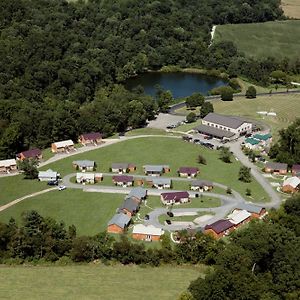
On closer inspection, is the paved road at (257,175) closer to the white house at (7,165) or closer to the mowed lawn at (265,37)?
the white house at (7,165)

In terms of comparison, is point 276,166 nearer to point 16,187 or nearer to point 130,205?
point 130,205

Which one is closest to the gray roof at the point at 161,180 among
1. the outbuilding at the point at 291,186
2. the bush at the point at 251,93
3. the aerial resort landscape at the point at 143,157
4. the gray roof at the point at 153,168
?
the aerial resort landscape at the point at 143,157

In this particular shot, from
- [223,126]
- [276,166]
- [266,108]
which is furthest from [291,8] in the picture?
[276,166]

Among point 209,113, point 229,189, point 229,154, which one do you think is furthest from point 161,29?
point 229,189

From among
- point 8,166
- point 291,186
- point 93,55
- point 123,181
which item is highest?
point 93,55

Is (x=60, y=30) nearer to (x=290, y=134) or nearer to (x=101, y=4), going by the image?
(x=101, y=4)
